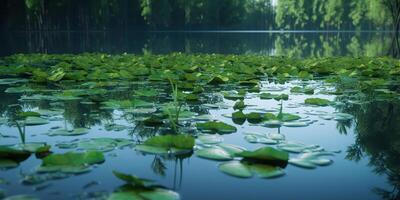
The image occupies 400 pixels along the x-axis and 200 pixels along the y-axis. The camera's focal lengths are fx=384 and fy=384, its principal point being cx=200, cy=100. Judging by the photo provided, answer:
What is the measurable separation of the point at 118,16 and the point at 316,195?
42613mm

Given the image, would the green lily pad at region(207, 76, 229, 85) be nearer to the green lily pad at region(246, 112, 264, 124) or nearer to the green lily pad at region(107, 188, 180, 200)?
the green lily pad at region(246, 112, 264, 124)

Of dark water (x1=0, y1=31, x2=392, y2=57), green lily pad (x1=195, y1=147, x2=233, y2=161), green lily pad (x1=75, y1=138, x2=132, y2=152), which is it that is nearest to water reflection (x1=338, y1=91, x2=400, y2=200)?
green lily pad (x1=195, y1=147, x2=233, y2=161)

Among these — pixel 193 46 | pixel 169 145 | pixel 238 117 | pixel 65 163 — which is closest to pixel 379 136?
pixel 238 117

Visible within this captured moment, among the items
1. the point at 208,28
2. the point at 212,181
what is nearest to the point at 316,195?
the point at 212,181

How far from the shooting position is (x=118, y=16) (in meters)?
41.8

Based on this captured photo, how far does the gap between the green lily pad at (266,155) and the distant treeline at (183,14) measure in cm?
1929

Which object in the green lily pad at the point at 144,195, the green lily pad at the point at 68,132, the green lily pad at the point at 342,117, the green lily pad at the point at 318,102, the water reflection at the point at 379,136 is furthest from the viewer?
the green lily pad at the point at 318,102

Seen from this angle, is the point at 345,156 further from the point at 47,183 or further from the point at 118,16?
the point at 118,16

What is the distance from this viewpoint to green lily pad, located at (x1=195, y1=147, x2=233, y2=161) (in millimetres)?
1553

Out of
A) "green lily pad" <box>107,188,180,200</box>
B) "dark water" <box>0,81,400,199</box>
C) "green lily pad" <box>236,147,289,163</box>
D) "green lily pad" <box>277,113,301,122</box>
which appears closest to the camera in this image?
"green lily pad" <box>107,188,180,200</box>

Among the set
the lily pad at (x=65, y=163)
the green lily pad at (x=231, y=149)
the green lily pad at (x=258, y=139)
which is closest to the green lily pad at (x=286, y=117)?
the green lily pad at (x=258, y=139)

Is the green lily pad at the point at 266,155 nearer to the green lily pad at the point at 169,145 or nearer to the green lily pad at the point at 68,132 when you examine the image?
the green lily pad at the point at 169,145

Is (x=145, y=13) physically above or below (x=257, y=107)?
above

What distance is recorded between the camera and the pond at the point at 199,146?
1.32m
